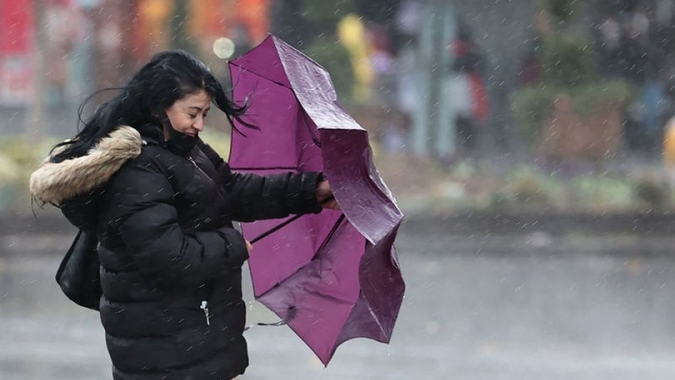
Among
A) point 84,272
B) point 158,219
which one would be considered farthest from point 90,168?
point 84,272

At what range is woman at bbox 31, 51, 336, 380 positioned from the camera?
3.55m

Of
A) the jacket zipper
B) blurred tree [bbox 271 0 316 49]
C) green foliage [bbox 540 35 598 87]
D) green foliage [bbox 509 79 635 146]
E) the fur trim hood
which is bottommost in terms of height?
green foliage [bbox 509 79 635 146]

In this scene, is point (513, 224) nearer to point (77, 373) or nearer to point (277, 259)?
point (77, 373)

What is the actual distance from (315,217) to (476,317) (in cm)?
514

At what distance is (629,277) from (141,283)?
25.1ft

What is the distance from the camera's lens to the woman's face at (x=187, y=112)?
12.0ft

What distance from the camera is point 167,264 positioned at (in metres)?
3.54

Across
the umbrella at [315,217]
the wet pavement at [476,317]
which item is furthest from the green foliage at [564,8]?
the umbrella at [315,217]

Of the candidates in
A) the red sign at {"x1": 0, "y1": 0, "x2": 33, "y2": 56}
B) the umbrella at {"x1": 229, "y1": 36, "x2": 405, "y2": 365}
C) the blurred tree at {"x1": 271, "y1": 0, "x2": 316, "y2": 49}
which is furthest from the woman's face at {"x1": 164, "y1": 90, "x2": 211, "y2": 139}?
the red sign at {"x1": 0, "y1": 0, "x2": 33, "y2": 56}

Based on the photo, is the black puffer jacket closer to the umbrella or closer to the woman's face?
the woman's face

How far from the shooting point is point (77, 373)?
7500mm

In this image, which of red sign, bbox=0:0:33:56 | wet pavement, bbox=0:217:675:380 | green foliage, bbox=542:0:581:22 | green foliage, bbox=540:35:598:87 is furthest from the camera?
red sign, bbox=0:0:33:56

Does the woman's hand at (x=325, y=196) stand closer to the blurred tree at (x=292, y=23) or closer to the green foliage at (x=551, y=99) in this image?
the green foliage at (x=551, y=99)

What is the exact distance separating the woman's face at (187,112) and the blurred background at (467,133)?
5070 millimetres
